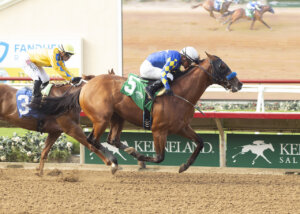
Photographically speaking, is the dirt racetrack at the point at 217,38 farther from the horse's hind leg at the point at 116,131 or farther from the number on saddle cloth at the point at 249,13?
the horse's hind leg at the point at 116,131

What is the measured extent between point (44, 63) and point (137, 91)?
49.5 inches

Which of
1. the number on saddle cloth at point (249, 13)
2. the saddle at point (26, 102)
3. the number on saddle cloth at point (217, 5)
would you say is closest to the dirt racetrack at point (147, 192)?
the saddle at point (26, 102)

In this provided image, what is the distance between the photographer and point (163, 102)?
574cm

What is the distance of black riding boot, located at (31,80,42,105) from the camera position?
625cm

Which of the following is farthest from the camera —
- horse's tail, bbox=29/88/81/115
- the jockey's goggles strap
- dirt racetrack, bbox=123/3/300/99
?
dirt racetrack, bbox=123/3/300/99

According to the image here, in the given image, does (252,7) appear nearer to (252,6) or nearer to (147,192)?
(252,6)

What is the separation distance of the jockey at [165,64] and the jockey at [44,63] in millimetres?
934

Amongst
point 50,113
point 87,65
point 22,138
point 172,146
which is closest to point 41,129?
point 50,113

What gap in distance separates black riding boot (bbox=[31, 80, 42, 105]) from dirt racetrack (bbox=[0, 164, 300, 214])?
34.0 inches

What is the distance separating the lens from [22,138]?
7590 millimetres

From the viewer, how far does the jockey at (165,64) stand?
5652mm

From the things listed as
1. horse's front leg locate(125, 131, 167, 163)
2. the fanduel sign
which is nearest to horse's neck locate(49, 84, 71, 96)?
horse's front leg locate(125, 131, 167, 163)

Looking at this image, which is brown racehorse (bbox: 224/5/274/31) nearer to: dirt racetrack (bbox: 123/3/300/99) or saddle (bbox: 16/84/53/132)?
dirt racetrack (bbox: 123/3/300/99)

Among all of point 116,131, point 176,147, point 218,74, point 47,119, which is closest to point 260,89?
point 218,74
